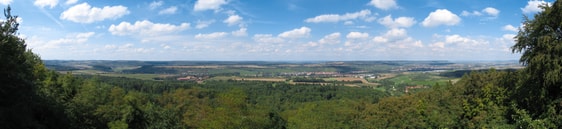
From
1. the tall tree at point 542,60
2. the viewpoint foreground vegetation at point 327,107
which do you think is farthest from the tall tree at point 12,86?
the tall tree at point 542,60

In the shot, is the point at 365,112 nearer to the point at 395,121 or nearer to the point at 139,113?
the point at 395,121

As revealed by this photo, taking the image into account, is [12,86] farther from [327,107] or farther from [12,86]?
[327,107]

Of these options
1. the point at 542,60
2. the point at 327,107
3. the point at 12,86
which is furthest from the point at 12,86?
the point at 327,107

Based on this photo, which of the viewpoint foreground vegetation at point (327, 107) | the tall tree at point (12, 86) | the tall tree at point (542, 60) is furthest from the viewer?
the tall tree at point (542, 60)

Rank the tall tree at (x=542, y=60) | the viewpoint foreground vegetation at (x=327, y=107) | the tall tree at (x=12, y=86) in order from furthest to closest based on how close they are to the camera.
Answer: the tall tree at (x=542, y=60)
the viewpoint foreground vegetation at (x=327, y=107)
the tall tree at (x=12, y=86)

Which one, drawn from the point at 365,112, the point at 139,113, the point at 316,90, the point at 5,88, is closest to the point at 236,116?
the point at 139,113

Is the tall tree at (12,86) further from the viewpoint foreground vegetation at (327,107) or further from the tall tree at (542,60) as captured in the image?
the tall tree at (542,60)

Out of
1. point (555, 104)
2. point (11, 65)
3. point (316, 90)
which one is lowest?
point (316, 90)

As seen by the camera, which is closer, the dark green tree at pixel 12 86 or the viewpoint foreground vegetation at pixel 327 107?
the dark green tree at pixel 12 86

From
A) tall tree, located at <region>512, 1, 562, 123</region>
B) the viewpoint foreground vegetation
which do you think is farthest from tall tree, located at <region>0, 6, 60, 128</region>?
tall tree, located at <region>512, 1, 562, 123</region>
